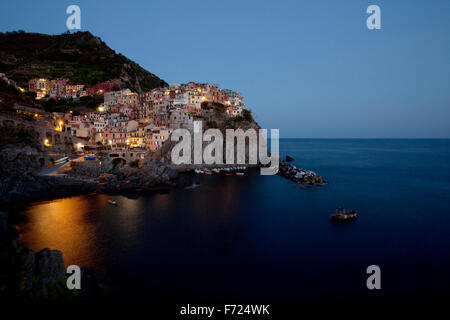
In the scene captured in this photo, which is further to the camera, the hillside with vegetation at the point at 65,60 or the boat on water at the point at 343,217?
the hillside with vegetation at the point at 65,60

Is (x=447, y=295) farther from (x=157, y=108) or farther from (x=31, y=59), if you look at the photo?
(x=31, y=59)

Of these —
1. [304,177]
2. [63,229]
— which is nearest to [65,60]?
[63,229]

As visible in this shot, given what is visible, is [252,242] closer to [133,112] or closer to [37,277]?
[37,277]

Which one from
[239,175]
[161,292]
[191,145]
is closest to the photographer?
[161,292]

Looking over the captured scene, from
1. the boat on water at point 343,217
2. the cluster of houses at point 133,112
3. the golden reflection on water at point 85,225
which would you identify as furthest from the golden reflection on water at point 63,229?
the cluster of houses at point 133,112

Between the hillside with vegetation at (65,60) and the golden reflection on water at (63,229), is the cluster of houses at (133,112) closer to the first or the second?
the hillside with vegetation at (65,60)

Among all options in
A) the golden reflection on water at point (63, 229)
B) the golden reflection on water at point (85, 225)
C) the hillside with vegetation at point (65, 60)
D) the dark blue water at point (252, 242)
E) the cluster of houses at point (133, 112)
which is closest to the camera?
the dark blue water at point (252, 242)
